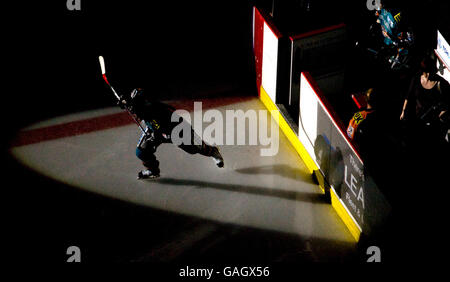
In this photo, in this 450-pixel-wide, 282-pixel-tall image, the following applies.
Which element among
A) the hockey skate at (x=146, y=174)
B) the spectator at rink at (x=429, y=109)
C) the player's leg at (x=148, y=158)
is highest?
the spectator at rink at (x=429, y=109)

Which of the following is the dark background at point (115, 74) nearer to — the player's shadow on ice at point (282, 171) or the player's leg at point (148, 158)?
the player's leg at point (148, 158)

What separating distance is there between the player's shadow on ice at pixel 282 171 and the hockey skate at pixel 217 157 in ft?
0.85

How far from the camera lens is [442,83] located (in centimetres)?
865

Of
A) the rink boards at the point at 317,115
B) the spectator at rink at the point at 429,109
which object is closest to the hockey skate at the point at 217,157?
the rink boards at the point at 317,115

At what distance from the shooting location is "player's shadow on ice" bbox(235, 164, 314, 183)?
341 inches

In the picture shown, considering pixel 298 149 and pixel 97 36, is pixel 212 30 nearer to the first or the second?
pixel 97 36

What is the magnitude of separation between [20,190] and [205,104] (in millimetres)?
3073

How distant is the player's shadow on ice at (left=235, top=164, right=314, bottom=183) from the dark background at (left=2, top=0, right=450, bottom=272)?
108cm

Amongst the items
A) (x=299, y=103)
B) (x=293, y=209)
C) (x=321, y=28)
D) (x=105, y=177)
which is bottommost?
(x=293, y=209)

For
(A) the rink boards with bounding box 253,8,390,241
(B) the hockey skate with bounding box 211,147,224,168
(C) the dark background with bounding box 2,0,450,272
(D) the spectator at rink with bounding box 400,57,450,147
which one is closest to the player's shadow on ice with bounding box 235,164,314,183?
(A) the rink boards with bounding box 253,8,390,241

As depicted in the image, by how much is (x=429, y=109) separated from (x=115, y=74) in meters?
5.04

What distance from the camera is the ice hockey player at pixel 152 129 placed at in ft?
25.4

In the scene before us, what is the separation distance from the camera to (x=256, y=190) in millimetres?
8469
